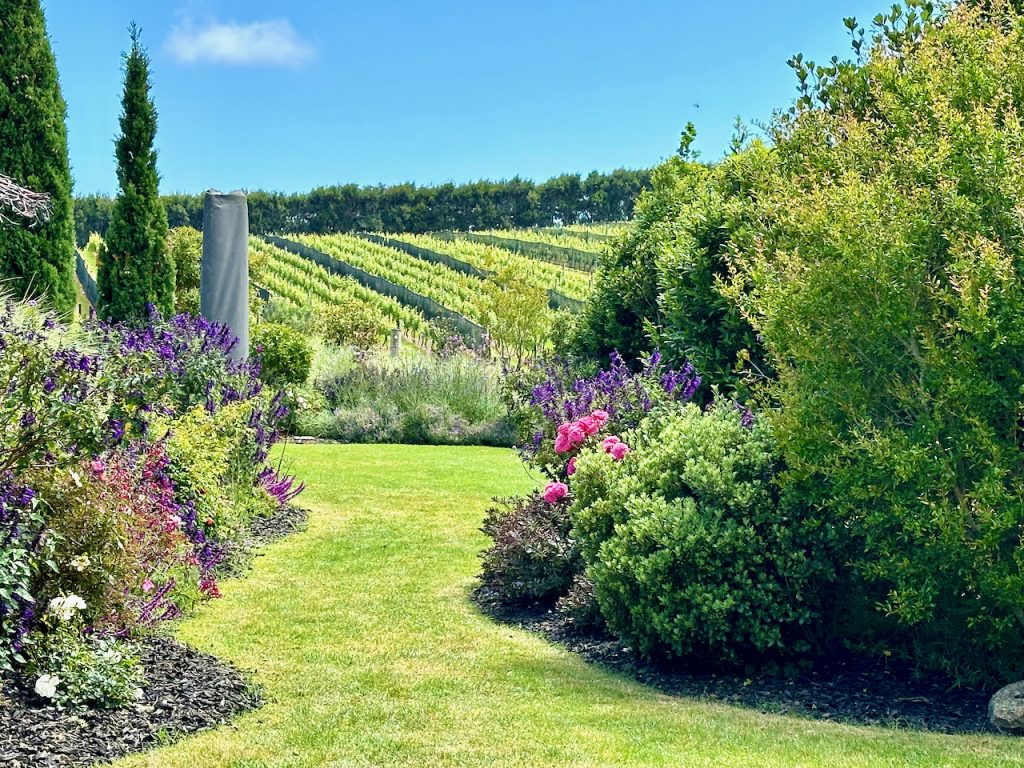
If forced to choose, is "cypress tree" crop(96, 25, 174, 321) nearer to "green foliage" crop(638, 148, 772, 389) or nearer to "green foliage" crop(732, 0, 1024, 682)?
"green foliage" crop(638, 148, 772, 389)

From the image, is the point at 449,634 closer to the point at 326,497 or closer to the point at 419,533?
the point at 419,533

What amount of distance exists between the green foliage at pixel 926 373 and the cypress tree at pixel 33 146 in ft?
50.6

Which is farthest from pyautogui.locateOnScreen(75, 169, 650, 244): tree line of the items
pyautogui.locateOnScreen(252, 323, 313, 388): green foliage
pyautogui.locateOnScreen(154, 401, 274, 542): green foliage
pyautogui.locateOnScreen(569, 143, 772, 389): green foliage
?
pyautogui.locateOnScreen(154, 401, 274, 542): green foliage

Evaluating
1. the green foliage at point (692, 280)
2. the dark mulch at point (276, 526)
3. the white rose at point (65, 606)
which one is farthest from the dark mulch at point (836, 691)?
the dark mulch at point (276, 526)

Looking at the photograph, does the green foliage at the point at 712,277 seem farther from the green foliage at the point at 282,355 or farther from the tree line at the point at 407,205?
the tree line at the point at 407,205

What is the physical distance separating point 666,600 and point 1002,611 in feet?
5.84

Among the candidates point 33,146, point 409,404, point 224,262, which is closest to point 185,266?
point 33,146

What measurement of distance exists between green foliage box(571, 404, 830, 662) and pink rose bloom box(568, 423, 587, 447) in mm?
1025

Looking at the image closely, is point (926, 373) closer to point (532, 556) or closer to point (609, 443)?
point (609, 443)

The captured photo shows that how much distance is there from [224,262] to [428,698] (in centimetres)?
1135

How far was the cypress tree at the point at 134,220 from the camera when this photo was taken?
65.2ft

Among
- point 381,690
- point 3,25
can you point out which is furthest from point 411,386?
point 381,690

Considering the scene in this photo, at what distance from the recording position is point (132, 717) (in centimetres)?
447

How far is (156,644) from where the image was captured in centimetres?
537
